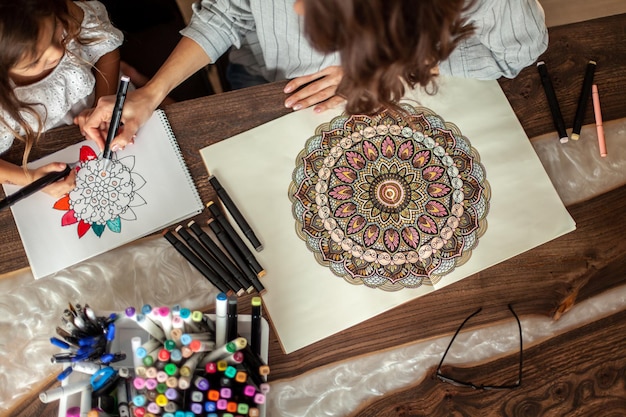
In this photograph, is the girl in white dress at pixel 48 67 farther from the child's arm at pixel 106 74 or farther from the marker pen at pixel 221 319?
the marker pen at pixel 221 319

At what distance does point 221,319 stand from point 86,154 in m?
0.35

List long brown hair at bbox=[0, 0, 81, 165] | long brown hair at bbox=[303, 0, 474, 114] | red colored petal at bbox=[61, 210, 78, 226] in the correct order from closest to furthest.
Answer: long brown hair at bbox=[303, 0, 474, 114] < long brown hair at bbox=[0, 0, 81, 165] < red colored petal at bbox=[61, 210, 78, 226]

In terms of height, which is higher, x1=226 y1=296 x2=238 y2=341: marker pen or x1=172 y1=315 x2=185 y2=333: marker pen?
x1=172 y1=315 x2=185 y2=333: marker pen

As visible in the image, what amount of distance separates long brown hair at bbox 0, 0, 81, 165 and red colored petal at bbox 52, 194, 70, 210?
71mm

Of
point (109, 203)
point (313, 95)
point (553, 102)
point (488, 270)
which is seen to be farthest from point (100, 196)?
point (553, 102)

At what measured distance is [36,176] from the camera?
28.4 inches

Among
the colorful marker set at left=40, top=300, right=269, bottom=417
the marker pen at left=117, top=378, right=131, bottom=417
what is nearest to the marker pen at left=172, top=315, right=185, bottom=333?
the colorful marker set at left=40, top=300, right=269, bottom=417

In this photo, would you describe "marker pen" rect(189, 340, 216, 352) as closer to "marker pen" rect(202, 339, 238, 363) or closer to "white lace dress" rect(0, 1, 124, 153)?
"marker pen" rect(202, 339, 238, 363)

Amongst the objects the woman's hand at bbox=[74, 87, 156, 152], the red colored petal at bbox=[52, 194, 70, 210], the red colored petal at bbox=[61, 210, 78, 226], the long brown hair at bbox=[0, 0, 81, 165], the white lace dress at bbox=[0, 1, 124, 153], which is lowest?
the red colored petal at bbox=[61, 210, 78, 226]

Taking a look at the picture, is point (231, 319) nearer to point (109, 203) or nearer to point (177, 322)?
point (177, 322)

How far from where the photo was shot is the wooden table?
0.71 meters

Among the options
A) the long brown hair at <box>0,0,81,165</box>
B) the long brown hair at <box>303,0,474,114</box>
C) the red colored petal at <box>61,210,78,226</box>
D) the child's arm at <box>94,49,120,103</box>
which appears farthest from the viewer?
the child's arm at <box>94,49,120,103</box>

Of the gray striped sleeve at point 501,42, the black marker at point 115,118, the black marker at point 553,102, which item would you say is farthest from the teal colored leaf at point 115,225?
the black marker at point 553,102

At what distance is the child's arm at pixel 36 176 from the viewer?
0.72 meters
